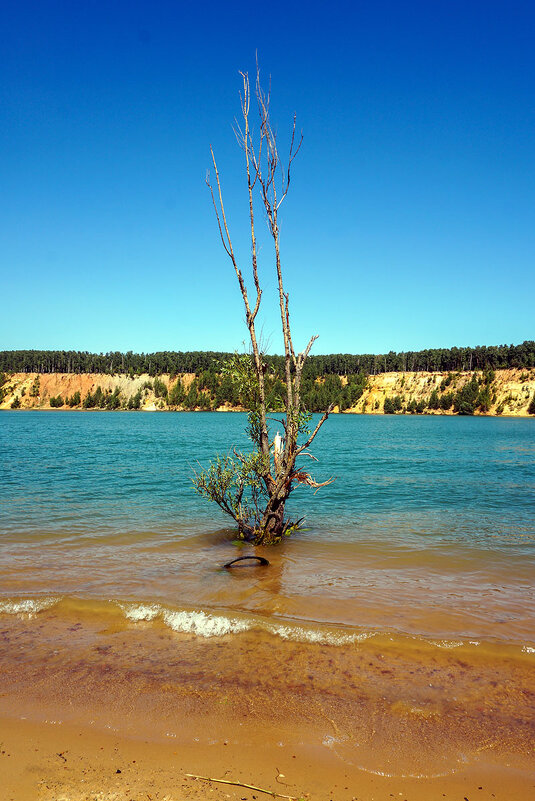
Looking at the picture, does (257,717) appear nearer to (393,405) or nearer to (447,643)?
(447,643)

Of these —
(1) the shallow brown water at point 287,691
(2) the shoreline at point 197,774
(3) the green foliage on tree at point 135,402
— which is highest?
(2) the shoreline at point 197,774

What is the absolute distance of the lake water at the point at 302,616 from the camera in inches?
225

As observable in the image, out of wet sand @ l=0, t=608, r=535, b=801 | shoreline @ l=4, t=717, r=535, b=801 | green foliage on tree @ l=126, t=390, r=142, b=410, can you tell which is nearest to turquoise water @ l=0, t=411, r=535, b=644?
wet sand @ l=0, t=608, r=535, b=801

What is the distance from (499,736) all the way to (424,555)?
803cm

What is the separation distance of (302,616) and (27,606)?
16.4 feet

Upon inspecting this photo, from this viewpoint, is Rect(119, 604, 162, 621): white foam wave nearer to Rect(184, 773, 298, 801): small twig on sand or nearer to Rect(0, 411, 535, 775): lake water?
Rect(0, 411, 535, 775): lake water

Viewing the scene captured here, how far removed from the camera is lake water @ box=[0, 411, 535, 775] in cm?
571

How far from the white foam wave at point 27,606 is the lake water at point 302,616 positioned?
4 centimetres

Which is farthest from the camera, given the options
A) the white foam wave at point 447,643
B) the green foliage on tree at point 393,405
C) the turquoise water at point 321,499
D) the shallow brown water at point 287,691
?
the green foliage on tree at point 393,405

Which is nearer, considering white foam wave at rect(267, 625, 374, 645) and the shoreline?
the shoreline

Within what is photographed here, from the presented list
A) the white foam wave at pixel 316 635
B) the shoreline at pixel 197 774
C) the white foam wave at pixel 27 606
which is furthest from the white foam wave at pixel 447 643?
the white foam wave at pixel 27 606

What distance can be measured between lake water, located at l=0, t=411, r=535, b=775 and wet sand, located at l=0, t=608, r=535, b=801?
1.3 inches

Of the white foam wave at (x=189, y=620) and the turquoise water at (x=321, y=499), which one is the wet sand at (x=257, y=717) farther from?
the turquoise water at (x=321, y=499)

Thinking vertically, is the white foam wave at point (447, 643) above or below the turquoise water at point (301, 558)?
above
